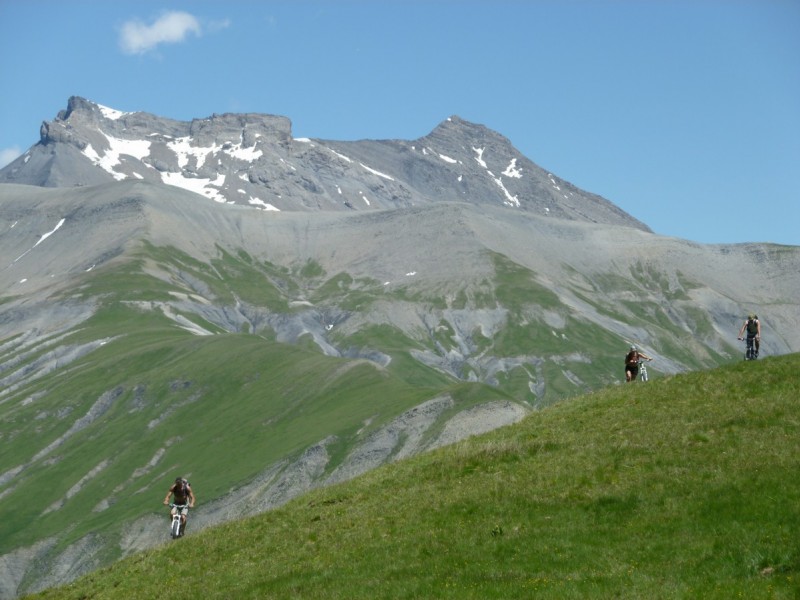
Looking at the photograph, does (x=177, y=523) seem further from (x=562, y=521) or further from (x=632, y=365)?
(x=632, y=365)

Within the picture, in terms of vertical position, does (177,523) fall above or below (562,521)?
below

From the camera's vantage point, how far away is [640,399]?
4391 cm

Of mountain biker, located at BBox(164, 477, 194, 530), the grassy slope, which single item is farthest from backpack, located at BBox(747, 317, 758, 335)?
mountain biker, located at BBox(164, 477, 194, 530)

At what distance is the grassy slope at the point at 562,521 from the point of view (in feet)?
89.5

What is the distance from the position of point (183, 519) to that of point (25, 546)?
133 metres

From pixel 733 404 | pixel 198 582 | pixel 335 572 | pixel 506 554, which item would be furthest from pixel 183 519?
pixel 733 404

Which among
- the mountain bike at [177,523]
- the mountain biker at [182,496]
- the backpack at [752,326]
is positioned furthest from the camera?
the backpack at [752,326]

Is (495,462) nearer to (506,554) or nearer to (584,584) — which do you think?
(506,554)

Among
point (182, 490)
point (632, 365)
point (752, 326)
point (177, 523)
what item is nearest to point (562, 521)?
point (177, 523)

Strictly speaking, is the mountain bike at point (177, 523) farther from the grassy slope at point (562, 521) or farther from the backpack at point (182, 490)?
the grassy slope at point (562, 521)

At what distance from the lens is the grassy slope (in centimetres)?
2728

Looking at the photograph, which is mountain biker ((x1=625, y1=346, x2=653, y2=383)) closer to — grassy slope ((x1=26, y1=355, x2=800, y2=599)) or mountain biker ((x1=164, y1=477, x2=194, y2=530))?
grassy slope ((x1=26, y1=355, x2=800, y2=599))

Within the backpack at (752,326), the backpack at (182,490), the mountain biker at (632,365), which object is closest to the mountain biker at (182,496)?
the backpack at (182,490)

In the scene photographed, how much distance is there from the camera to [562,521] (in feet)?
104
